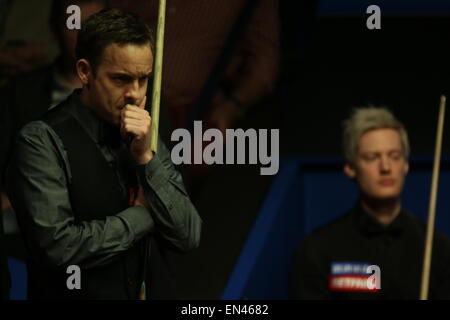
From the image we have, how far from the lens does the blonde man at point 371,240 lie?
434cm

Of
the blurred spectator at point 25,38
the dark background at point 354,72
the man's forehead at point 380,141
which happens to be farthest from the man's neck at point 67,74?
the dark background at point 354,72

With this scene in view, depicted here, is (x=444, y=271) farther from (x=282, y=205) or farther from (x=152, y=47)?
(x=152, y=47)

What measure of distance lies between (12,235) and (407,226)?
1397 millimetres

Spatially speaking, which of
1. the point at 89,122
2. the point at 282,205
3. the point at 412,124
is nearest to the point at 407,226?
the point at 282,205

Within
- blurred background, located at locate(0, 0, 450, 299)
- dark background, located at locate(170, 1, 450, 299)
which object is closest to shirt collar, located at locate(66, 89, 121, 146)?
blurred background, located at locate(0, 0, 450, 299)

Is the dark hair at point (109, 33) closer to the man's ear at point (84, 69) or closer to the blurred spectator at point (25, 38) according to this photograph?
the man's ear at point (84, 69)

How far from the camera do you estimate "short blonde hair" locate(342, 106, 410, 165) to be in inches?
176

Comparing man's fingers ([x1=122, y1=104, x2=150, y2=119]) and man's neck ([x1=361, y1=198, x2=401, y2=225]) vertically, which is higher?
man's fingers ([x1=122, y1=104, x2=150, y2=119])

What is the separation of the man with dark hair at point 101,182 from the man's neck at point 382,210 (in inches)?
55.9

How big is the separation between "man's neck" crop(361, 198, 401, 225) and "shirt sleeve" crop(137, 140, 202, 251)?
57.3 inches

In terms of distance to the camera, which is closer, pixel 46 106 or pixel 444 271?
pixel 46 106

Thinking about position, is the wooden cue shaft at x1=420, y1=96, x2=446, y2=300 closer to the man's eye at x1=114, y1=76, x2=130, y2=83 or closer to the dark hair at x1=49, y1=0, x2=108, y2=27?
the man's eye at x1=114, y1=76, x2=130, y2=83

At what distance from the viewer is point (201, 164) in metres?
4.90

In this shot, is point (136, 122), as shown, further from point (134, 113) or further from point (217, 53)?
point (217, 53)
